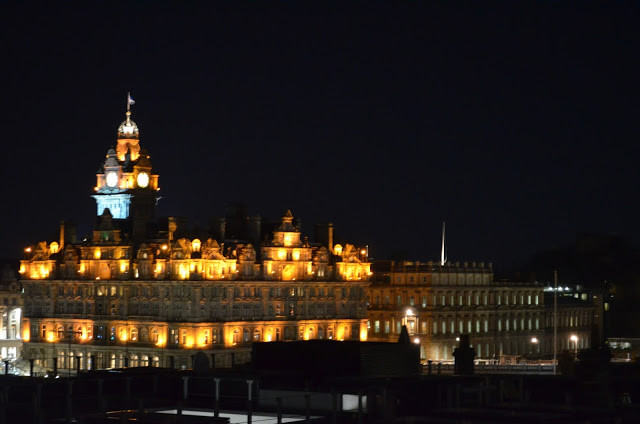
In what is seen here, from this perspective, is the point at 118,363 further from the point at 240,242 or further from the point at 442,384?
the point at 442,384

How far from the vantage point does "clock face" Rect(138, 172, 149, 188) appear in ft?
612

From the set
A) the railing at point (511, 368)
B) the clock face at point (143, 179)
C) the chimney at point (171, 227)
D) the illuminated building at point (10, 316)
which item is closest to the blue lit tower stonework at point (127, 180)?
the clock face at point (143, 179)

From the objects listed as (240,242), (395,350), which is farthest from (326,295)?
(395,350)

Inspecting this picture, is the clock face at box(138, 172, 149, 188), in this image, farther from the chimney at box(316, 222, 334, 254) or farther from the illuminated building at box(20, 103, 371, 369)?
the chimney at box(316, 222, 334, 254)

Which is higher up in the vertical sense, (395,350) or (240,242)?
(240,242)

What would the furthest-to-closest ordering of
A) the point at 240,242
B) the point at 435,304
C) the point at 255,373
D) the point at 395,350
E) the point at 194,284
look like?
1. the point at 435,304
2. the point at 240,242
3. the point at 194,284
4. the point at 395,350
5. the point at 255,373

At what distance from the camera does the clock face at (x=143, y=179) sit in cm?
18650

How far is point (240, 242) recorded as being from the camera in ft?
559

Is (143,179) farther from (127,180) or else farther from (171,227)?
(171,227)

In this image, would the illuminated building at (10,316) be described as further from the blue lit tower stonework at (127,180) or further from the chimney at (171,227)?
the chimney at (171,227)

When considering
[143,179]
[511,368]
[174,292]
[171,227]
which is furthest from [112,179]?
[511,368]

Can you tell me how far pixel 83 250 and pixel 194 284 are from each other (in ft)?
59.7

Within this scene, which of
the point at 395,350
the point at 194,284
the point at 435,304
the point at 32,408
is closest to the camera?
the point at 32,408

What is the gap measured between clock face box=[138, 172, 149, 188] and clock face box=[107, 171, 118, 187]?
3.83 meters
